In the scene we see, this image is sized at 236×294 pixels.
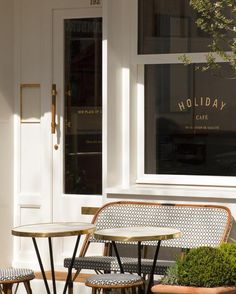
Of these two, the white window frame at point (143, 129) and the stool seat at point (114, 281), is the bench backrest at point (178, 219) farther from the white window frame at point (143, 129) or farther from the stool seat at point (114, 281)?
the stool seat at point (114, 281)

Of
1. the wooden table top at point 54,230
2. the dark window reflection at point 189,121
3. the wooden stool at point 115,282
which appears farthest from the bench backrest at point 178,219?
the wooden stool at point 115,282

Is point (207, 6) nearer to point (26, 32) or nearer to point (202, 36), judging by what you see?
point (202, 36)

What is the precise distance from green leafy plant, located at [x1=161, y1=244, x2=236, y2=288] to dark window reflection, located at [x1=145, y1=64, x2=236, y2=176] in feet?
7.25

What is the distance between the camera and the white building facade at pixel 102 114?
890 cm

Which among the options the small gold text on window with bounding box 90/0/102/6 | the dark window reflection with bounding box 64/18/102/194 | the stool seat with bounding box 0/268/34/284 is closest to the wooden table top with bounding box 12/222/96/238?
the stool seat with bounding box 0/268/34/284

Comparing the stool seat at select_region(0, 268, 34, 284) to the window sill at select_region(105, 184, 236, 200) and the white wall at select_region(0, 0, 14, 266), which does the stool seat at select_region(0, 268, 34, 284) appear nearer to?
the window sill at select_region(105, 184, 236, 200)

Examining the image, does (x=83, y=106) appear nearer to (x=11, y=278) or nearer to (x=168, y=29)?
(x=168, y=29)

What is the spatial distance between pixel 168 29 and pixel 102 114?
1.04m

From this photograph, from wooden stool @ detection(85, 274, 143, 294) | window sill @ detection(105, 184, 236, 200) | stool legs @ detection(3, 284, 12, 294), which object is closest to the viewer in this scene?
wooden stool @ detection(85, 274, 143, 294)

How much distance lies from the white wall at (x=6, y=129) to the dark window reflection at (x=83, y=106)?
585mm

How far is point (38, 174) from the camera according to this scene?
31.9 ft

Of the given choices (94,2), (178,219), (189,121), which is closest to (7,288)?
(178,219)

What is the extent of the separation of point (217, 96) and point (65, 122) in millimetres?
1663

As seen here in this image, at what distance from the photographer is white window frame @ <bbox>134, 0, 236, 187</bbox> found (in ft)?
29.0
